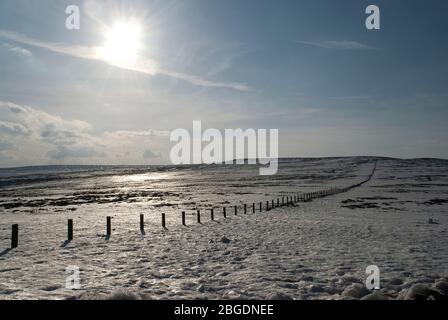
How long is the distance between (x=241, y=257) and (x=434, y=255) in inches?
293

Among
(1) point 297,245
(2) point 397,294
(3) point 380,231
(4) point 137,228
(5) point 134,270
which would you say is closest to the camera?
(2) point 397,294

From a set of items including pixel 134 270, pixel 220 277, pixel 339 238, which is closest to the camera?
pixel 220 277

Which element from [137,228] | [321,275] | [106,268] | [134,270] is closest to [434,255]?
[321,275]

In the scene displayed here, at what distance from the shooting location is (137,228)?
22188 mm

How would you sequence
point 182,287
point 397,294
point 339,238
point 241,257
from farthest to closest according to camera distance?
point 339,238
point 241,257
point 182,287
point 397,294

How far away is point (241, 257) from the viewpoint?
13648 mm

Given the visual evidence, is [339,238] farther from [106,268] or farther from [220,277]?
[106,268]

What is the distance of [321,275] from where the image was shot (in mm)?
10812
